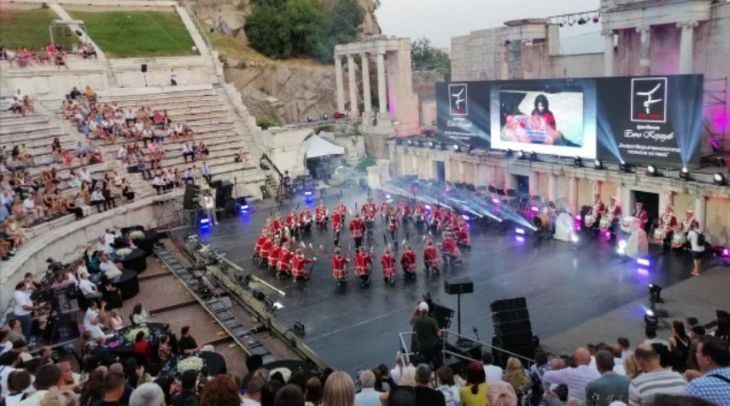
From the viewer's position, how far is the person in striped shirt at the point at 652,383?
18.6ft

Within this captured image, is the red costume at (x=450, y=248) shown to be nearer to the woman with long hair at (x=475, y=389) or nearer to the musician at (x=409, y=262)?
the musician at (x=409, y=262)

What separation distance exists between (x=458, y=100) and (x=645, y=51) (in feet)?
→ 28.1

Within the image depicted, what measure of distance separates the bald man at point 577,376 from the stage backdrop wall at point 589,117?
15.9 m

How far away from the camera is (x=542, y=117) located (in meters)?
26.8

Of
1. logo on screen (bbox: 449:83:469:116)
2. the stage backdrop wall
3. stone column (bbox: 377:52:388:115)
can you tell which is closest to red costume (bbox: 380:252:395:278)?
the stage backdrop wall

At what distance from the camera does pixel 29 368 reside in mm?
8867

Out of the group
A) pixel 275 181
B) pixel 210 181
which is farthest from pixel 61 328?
pixel 275 181

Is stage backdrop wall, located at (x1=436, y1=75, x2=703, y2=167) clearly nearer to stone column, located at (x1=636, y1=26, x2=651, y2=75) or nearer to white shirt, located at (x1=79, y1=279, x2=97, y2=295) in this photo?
stone column, located at (x1=636, y1=26, x2=651, y2=75)

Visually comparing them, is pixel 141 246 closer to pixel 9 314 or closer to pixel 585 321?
pixel 9 314

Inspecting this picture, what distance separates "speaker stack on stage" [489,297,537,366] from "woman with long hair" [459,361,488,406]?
5709 mm

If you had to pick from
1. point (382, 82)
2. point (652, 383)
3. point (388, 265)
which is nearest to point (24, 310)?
point (388, 265)

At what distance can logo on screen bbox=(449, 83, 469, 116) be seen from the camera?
31280 millimetres

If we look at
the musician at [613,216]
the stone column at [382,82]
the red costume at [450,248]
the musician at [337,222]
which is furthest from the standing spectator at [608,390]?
the stone column at [382,82]

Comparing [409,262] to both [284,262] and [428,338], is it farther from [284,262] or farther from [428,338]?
[428,338]
